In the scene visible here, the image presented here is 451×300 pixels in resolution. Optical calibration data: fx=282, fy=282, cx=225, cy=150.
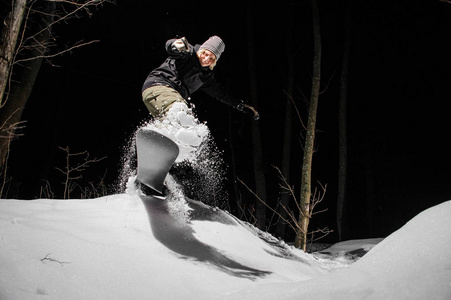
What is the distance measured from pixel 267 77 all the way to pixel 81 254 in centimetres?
1266

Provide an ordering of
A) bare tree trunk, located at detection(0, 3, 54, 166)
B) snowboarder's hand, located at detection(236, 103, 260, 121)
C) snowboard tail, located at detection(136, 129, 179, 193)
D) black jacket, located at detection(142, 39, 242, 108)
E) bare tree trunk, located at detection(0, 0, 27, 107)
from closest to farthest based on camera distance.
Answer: snowboard tail, located at detection(136, 129, 179, 193), black jacket, located at detection(142, 39, 242, 108), bare tree trunk, located at detection(0, 0, 27, 107), snowboarder's hand, located at detection(236, 103, 260, 121), bare tree trunk, located at detection(0, 3, 54, 166)

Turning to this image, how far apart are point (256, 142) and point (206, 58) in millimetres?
Answer: 6312

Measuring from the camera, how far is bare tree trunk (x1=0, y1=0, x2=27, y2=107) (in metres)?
3.92

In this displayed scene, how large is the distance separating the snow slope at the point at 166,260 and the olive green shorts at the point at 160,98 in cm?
100

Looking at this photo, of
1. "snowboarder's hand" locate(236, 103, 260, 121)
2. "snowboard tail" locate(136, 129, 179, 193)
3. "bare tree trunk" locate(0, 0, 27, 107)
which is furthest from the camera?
"snowboarder's hand" locate(236, 103, 260, 121)

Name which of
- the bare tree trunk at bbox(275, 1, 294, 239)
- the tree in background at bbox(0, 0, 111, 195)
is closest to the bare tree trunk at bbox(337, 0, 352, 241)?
the bare tree trunk at bbox(275, 1, 294, 239)

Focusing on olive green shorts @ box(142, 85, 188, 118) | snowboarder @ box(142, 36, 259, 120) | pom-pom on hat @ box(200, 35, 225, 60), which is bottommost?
olive green shorts @ box(142, 85, 188, 118)

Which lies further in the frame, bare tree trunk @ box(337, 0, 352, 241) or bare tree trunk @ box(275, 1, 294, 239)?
bare tree trunk @ box(275, 1, 294, 239)

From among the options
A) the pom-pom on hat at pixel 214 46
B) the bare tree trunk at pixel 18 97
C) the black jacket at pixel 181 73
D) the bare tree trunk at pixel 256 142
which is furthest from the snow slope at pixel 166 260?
the bare tree trunk at pixel 256 142

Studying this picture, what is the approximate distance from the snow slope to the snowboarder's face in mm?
1804

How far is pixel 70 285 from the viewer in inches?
53.0

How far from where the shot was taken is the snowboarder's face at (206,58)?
3414 mm

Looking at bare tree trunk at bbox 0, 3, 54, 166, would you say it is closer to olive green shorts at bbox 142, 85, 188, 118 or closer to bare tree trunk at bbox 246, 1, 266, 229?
olive green shorts at bbox 142, 85, 188, 118

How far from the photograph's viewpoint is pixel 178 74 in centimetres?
340
